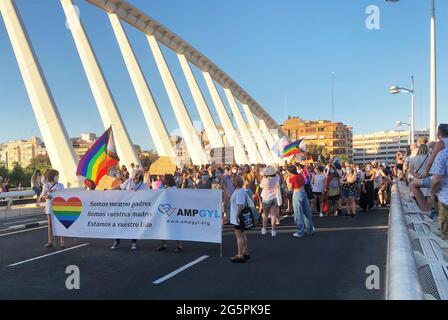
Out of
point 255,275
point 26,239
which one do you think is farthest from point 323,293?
A: point 26,239

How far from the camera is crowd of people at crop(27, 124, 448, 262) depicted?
5.52m

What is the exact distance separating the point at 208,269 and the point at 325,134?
6067 inches

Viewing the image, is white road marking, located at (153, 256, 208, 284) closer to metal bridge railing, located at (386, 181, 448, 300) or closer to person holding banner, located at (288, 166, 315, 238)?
person holding banner, located at (288, 166, 315, 238)

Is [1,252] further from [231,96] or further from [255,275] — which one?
[231,96]

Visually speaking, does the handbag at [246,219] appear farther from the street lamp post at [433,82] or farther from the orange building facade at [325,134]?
the orange building facade at [325,134]

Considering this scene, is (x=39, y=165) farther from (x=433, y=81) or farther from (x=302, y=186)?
(x=302, y=186)

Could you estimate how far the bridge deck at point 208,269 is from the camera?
20.6 feet

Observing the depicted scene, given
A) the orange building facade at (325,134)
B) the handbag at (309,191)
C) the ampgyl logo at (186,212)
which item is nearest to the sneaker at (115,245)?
the ampgyl logo at (186,212)

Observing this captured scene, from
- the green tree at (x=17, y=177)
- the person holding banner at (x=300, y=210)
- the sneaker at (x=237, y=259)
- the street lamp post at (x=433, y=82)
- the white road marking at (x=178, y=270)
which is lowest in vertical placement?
the green tree at (x=17, y=177)

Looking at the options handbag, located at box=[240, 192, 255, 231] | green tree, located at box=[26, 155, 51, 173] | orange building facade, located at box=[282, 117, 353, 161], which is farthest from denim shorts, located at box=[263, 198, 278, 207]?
orange building facade, located at box=[282, 117, 353, 161]

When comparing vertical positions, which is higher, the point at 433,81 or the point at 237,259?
the point at 433,81

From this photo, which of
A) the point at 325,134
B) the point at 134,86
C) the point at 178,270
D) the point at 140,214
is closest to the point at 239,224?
the point at 178,270

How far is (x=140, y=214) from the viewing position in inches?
388

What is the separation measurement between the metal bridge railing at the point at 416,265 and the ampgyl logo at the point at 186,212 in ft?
12.8
